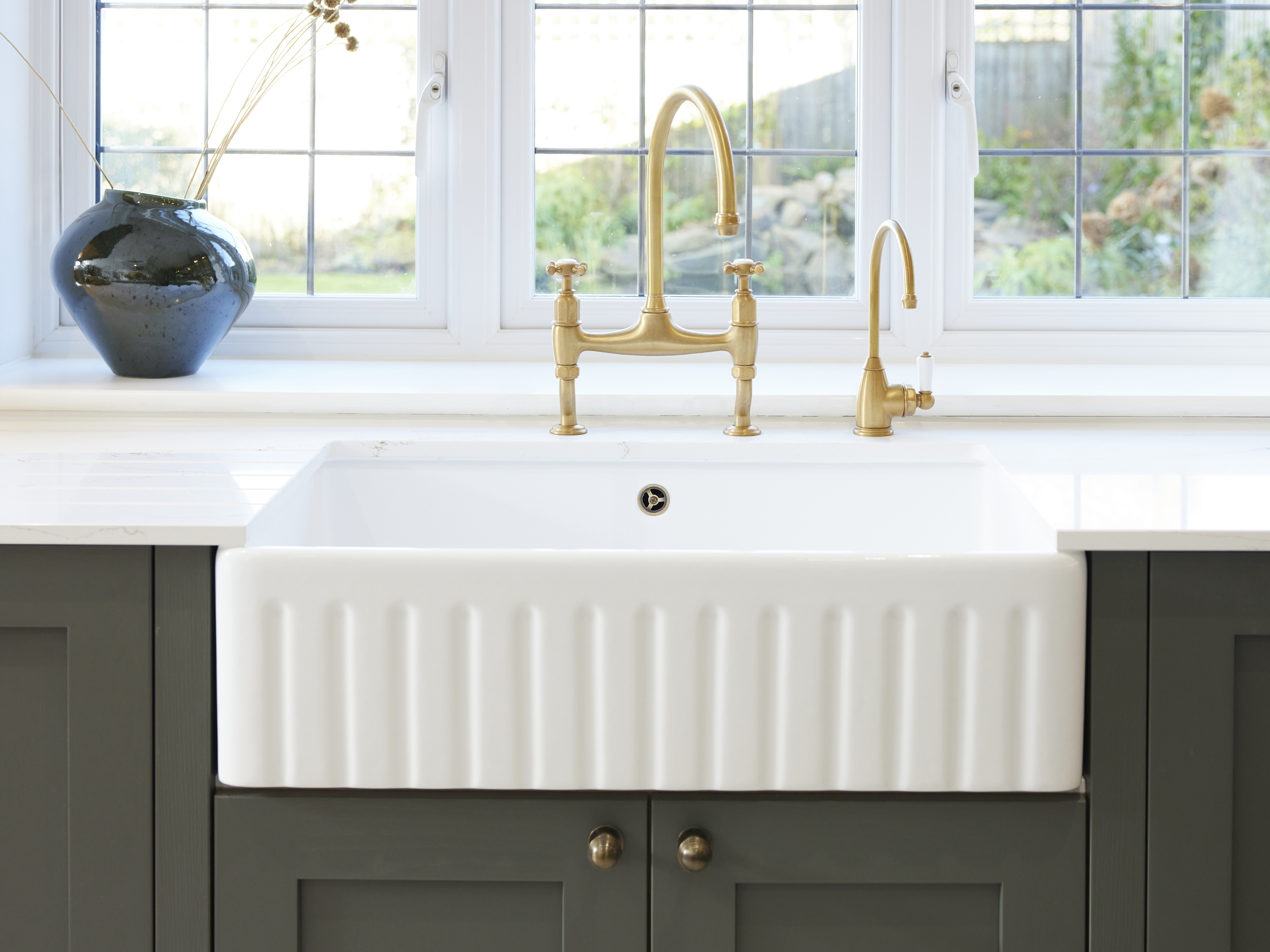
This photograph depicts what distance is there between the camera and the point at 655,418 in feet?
5.19

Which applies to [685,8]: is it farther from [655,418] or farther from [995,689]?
[995,689]

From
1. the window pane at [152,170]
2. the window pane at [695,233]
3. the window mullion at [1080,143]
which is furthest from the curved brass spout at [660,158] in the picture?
the window pane at [152,170]

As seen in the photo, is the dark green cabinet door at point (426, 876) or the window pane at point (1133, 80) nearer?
the dark green cabinet door at point (426, 876)

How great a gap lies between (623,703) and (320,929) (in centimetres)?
33

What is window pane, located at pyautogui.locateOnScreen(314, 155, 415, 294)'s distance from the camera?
197 centimetres

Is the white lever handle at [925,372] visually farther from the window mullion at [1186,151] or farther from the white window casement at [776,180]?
the window mullion at [1186,151]

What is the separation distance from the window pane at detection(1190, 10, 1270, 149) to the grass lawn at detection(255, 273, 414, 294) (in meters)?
1.29

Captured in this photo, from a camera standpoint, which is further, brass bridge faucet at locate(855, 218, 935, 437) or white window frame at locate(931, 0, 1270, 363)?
white window frame at locate(931, 0, 1270, 363)

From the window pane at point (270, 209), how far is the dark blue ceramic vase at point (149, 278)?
0.27 meters

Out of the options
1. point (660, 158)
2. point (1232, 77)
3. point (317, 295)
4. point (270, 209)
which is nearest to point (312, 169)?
point (270, 209)

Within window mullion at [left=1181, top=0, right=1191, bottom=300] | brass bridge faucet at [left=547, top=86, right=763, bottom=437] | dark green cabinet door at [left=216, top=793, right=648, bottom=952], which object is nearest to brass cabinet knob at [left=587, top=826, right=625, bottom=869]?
dark green cabinet door at [left=216, top=793, right=648, bottom=952]

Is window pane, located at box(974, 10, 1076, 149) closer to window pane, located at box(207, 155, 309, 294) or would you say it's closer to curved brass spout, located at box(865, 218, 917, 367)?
curved brass spout, located at box(865, 218, 917, 367)

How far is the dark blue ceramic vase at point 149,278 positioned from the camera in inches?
63.0

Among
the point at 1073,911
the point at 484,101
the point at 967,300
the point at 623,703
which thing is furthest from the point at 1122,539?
the point at 484,101
